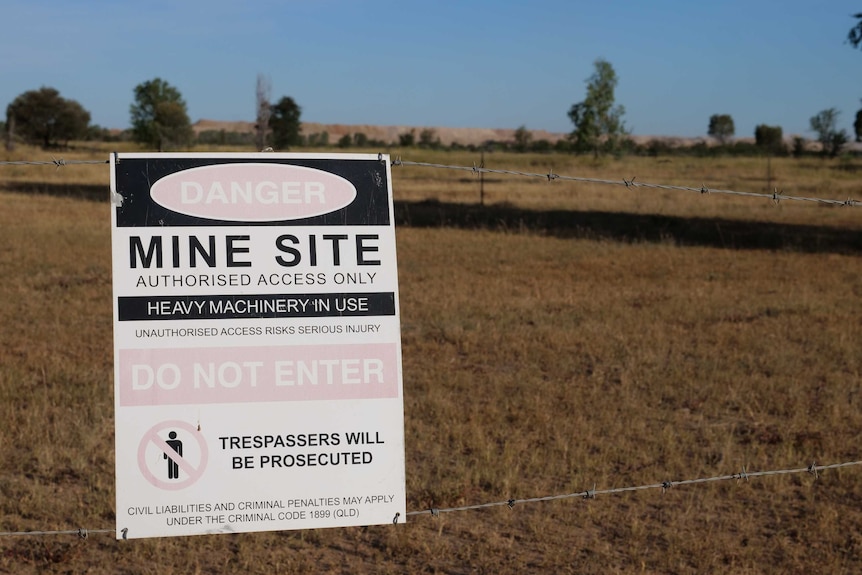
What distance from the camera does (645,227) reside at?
23.1 meters

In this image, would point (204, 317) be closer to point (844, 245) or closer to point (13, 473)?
point (13, 473)

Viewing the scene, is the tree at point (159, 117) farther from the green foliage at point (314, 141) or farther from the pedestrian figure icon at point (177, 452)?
the pedestrian figure icon at point (177, 452)

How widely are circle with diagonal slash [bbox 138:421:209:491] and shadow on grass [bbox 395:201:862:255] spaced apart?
17.7 meters

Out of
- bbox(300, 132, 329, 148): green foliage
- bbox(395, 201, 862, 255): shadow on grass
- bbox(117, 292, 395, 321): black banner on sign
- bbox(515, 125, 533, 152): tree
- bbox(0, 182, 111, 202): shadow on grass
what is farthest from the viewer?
bbox(515, 125, 533, 152): tree

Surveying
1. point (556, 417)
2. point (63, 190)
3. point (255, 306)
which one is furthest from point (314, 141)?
point (255, 306)

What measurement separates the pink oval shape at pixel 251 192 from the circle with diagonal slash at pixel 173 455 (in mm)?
688

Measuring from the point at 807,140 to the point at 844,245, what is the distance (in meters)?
64.5

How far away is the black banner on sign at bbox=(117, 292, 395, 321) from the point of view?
3.00 meters

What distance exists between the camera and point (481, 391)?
838 cm

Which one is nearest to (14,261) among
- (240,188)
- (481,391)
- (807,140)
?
(481,391)

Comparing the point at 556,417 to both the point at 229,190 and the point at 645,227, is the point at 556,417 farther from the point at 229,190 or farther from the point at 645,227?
the point at 645,227

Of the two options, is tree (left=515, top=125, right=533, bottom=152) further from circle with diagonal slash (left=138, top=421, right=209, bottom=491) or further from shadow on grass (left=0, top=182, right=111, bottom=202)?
circle with diagonal slash (left=138, top=421, right=209, bottom=491)

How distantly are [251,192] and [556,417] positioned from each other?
4984mm

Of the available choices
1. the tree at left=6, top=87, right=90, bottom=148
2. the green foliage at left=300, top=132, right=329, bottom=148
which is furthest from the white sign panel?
the tree at left=6, top=87, right=90, bottom=148
